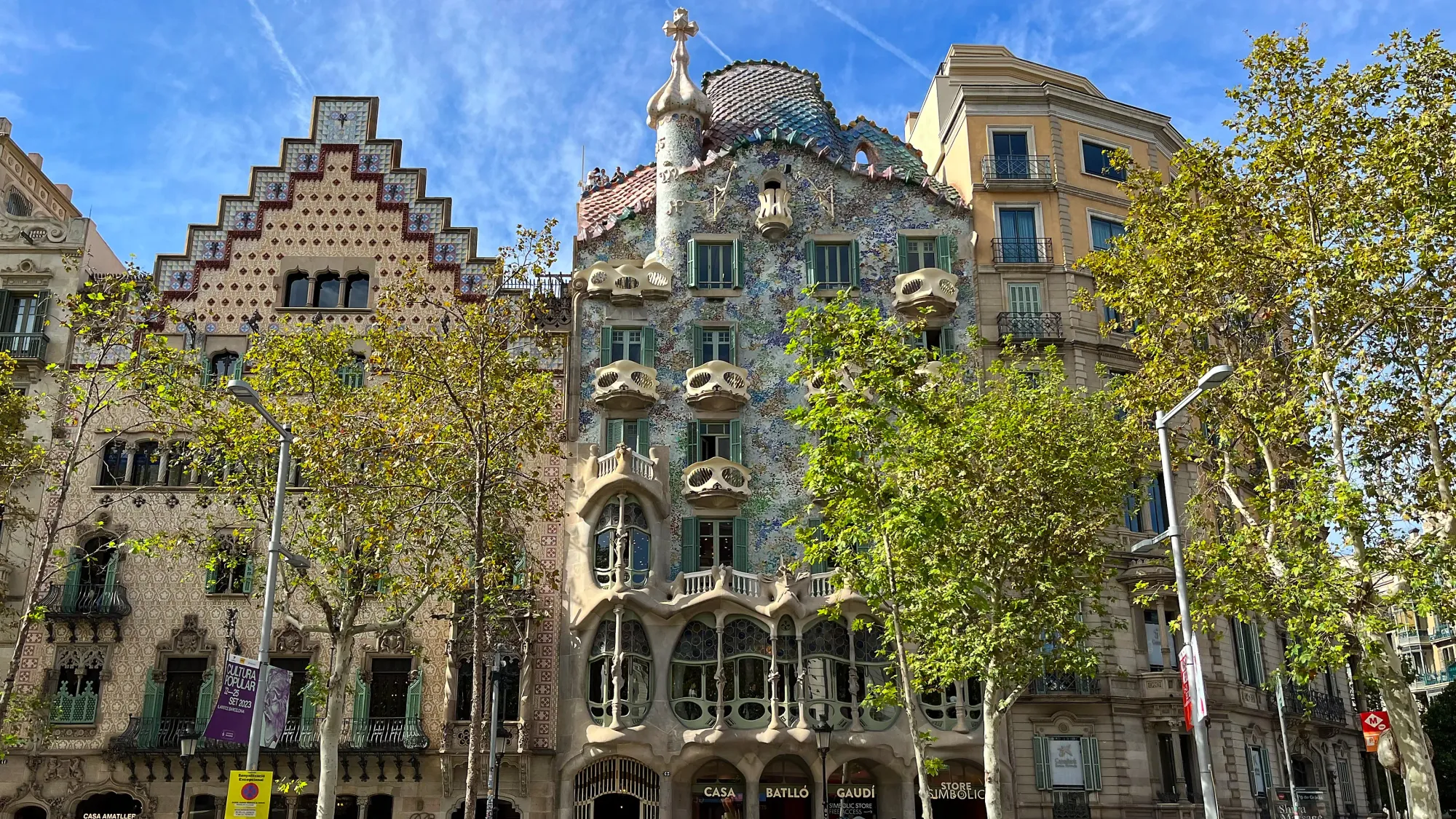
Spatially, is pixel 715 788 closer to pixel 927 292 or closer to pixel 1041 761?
pixel 1041 761

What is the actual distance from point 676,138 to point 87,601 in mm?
21262

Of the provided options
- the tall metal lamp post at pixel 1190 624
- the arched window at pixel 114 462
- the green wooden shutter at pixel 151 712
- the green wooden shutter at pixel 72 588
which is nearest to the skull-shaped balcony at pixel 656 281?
the arched window at pixel 114 462

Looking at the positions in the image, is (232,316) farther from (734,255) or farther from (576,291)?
(734,255)

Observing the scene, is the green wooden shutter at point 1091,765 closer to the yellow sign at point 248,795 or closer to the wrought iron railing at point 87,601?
the yellow sign at point 248,795

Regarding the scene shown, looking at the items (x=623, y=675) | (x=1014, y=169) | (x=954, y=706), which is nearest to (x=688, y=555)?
(x=623, y=675)

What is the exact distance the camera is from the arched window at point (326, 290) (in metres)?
35.6

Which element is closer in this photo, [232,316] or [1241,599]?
[1241,599]

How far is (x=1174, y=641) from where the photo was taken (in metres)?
32.7

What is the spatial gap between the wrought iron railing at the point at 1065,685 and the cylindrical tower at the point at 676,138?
15.5 metres

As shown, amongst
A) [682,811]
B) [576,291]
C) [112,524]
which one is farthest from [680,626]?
[112,524]

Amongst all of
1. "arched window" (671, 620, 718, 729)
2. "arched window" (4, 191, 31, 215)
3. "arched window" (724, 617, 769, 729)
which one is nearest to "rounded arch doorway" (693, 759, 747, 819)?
"arched window" (671, 620, 718, 729)

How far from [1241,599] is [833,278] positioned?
58.0 ft

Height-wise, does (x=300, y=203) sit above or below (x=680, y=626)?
above

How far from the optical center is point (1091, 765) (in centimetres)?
3112
